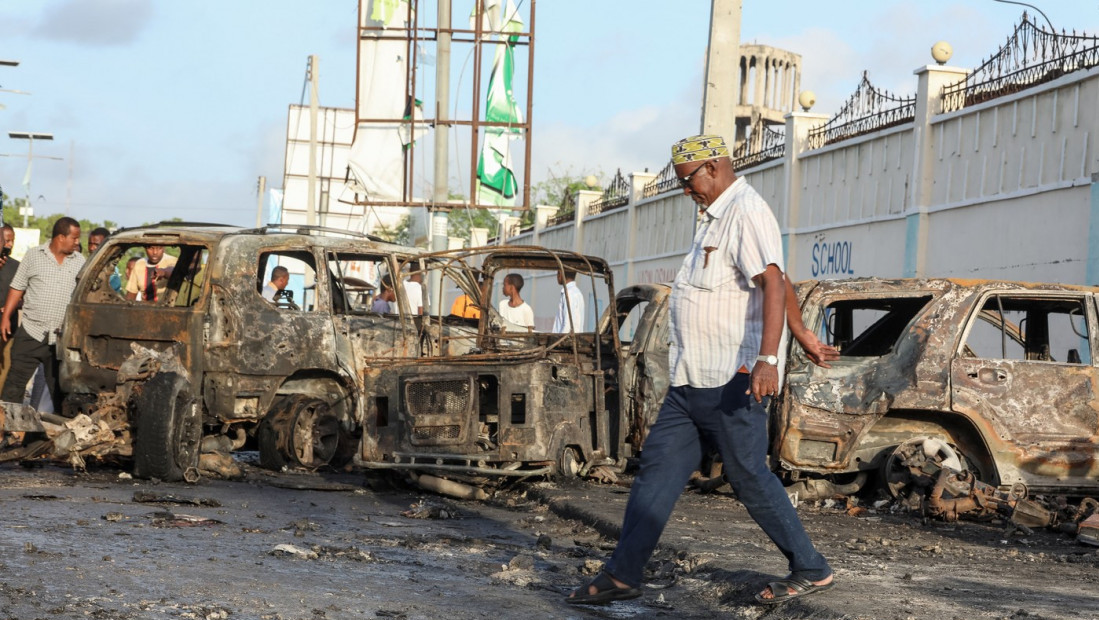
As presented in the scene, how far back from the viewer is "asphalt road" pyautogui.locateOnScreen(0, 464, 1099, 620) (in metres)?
5.55

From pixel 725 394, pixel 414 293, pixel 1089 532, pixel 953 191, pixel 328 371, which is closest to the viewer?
pixel 725 394

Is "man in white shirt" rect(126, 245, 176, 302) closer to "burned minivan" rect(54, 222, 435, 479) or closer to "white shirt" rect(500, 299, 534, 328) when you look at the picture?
"burned minivan" rect(54, 222, 435, 479)

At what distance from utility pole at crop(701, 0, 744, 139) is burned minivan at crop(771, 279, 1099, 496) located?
3.52 meters

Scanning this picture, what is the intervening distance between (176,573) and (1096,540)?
482 centimetres

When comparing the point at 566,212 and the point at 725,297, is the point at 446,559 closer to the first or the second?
the point at 725,297

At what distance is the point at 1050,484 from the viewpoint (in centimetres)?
878

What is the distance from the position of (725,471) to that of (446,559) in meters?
1.96

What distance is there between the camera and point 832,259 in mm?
20062

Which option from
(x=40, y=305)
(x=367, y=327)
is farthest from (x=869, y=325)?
(x=40, y=305)

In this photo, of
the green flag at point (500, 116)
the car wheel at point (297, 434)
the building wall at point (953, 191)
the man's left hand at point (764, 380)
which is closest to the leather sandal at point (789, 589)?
the man's left hand at point (764, 380)

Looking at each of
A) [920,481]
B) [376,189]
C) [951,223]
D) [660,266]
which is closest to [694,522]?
[920,481]

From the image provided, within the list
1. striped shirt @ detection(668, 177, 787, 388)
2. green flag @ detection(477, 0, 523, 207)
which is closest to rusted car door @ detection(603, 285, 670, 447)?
striped shirt @ detection(668, 177, 787, 388)

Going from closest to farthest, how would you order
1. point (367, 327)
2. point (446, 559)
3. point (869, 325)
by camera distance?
point (446, 559)
point (869, 325)
point (367, 327)

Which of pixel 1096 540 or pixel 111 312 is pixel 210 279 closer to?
pixel 111 312
